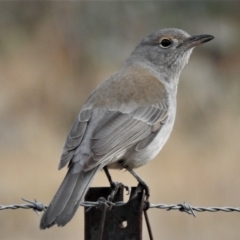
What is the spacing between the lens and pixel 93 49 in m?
16.2

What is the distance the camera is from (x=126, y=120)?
255 inches

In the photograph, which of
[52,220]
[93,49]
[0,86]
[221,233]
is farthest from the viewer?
[93,49]

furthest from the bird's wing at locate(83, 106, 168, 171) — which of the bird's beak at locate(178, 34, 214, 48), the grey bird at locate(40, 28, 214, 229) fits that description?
the bird's beak at locate(178, 34, 214, 48)

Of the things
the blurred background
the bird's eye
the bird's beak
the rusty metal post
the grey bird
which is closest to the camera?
the rusty metal post

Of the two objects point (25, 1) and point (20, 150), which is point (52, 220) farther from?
point (25, 1)

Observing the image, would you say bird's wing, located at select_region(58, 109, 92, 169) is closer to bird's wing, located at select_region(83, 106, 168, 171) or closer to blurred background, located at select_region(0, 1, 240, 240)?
bird's wing, located at select_region(83, 106, 168, 171)

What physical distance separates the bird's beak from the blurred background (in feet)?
13.3

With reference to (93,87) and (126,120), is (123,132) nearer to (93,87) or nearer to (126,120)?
(126,120)

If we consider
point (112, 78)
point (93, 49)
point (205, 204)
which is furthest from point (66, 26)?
point (112, 78)

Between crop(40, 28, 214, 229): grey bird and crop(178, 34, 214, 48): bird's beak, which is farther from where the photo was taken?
crop(178, 34, 214, 48): bird's beak

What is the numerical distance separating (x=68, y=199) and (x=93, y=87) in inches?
377

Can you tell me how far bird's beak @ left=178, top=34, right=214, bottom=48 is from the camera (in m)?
7.57

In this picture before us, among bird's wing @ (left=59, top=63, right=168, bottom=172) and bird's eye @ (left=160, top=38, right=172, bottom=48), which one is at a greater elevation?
bird's eye @ (left=160, top=38, right=172, bottom=48)

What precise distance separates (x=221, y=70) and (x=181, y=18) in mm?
1593
